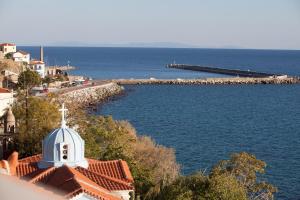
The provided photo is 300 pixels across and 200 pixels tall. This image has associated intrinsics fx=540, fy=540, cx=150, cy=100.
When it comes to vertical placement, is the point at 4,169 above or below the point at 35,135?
above

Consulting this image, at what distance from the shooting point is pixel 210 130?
4109 cm

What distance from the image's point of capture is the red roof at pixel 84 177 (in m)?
10.7

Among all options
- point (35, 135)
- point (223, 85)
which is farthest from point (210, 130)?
point (223, 85)

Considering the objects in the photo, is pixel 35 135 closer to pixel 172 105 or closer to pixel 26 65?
pixel 172 105

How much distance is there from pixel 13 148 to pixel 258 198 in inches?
360

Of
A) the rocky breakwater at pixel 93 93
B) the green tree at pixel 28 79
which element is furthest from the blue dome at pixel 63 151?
the rocky breakwater at pixel 93 93

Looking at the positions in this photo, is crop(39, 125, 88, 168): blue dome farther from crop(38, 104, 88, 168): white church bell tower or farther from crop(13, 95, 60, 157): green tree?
crop(13, 95, 60, 157): green tree

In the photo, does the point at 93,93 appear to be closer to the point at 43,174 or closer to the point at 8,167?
the point at 43,174

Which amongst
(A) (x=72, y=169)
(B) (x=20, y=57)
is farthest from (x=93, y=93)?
(A) (x=72, y=169)

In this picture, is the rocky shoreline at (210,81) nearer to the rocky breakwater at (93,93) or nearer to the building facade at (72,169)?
the rocky breakwater at (93,93)

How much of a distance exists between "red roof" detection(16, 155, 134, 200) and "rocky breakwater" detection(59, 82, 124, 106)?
129 feet

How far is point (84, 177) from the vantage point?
12.1 m

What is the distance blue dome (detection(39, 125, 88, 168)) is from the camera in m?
13.0

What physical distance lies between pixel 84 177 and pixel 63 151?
1271 millimetres
